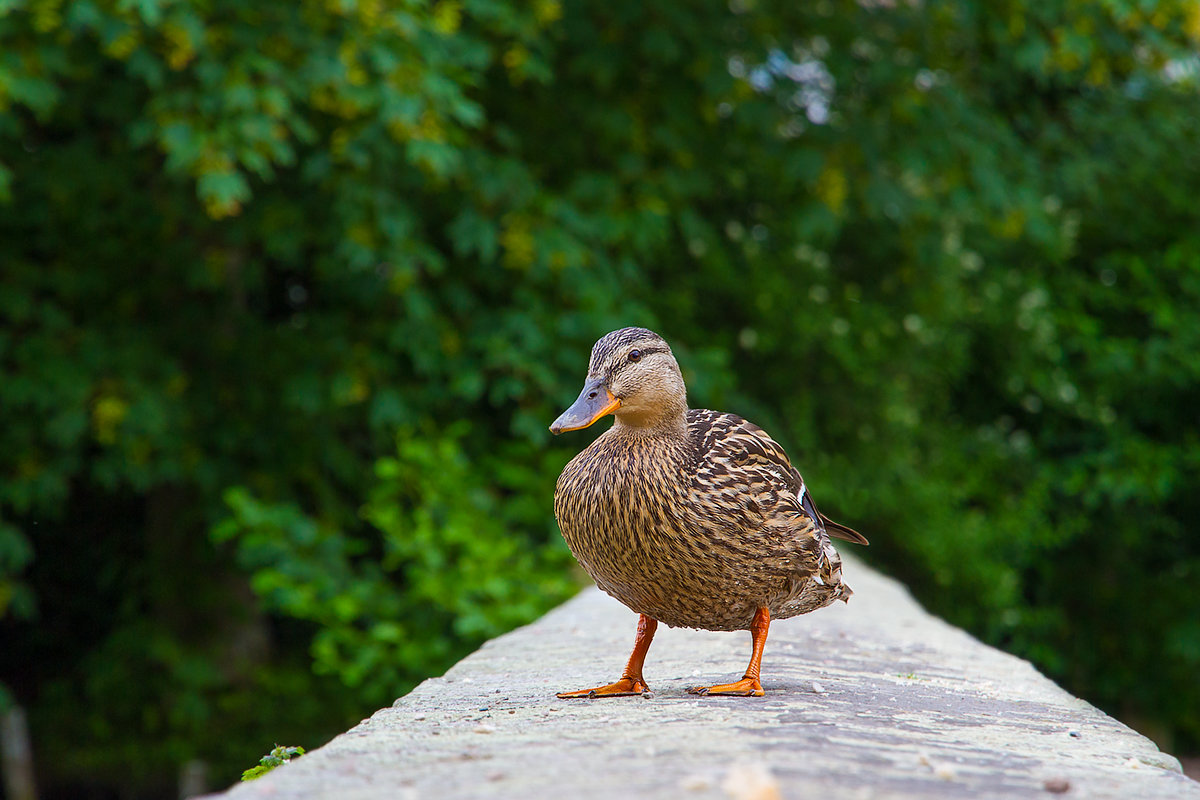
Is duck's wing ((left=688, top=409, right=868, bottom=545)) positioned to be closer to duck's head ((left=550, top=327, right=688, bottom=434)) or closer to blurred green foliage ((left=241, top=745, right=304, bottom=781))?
duck's head ((left=550, top=327, right=688, bottom=434))

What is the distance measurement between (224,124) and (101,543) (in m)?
4.98

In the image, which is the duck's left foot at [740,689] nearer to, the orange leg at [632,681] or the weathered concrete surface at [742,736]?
the weathered concrete surface at [742,736]

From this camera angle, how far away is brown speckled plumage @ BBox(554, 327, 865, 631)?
10.5 feet

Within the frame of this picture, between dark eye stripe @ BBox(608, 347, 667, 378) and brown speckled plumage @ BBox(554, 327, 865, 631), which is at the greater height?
dark eye stripe @ BBox(608, 347, 667, 378)

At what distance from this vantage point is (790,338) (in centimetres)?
985

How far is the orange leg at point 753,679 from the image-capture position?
3236 mm

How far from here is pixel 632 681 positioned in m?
3.42

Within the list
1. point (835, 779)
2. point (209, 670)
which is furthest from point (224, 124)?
point (835, 779)

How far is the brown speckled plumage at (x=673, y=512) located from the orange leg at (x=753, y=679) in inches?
1.4

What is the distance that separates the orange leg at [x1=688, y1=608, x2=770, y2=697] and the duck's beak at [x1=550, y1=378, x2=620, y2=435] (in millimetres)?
702

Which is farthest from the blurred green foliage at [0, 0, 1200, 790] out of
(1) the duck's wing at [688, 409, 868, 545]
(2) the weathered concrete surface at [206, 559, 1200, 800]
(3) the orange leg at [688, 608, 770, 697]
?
(3) the orange leg at [688, 608, 770, 697]

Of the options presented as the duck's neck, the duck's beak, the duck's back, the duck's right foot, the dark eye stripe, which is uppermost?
the dark eye stripe

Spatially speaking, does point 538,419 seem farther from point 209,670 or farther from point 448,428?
point 209,670

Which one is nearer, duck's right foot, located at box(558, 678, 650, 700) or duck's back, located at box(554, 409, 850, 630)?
duck's back, located at box(554, 409, 850, 630)
